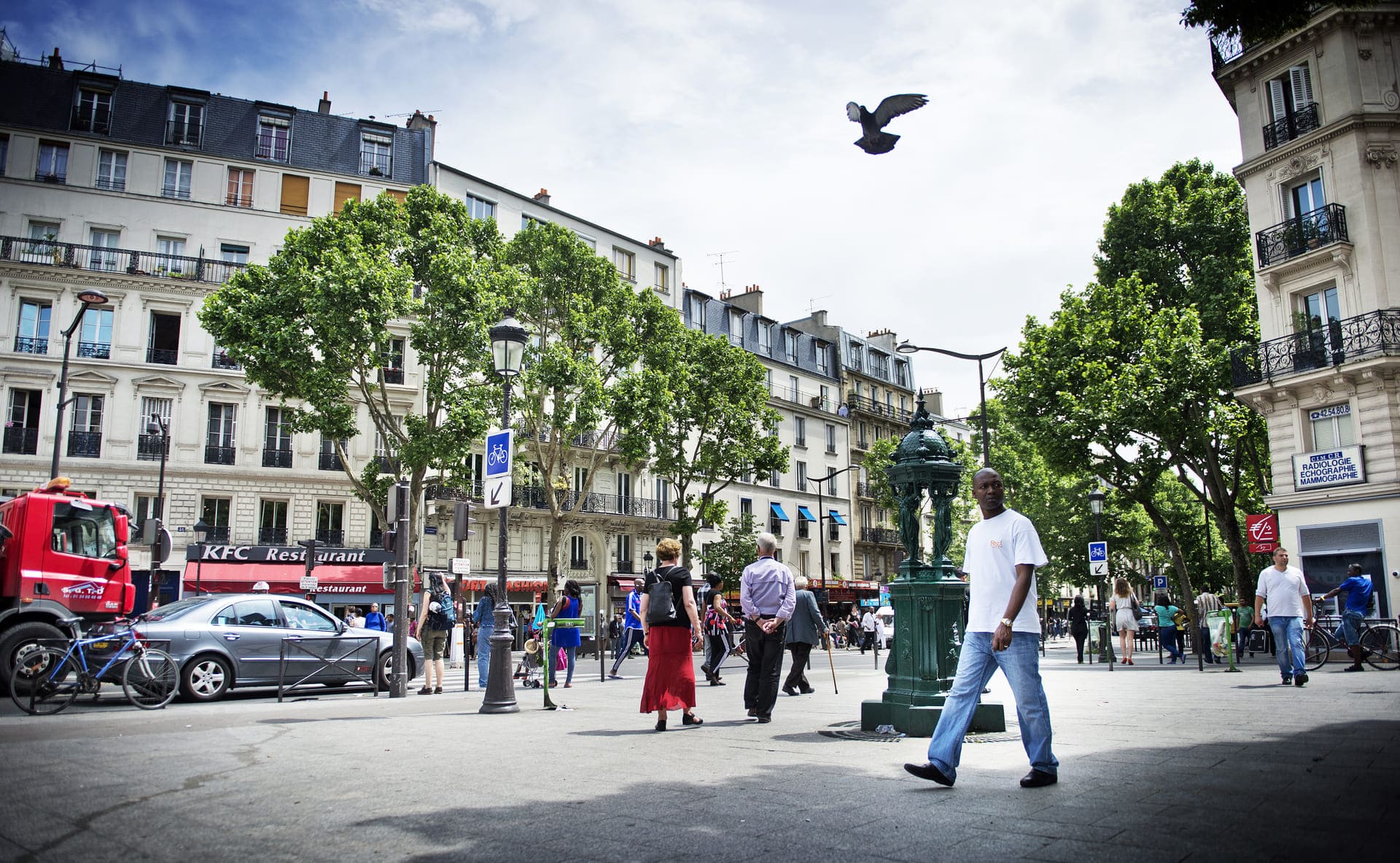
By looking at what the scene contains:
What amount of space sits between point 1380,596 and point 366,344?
27.2 metres

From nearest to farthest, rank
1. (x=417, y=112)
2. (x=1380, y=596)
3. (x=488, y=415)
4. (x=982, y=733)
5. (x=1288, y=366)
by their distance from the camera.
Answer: (x=982, y=733) → (x=1380, y=596) → (x=1288, y=366) → (x=488, y=415) → (x=417, y=112)

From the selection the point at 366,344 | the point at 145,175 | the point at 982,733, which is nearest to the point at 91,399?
the point at 145,175

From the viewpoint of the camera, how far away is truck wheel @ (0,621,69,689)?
11820 millimetres

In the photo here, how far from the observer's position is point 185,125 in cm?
3681

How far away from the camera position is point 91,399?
1304 inches

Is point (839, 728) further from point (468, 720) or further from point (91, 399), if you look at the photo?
point (91, 399)

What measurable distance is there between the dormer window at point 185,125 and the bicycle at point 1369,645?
1538 inches

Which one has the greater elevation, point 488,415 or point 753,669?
point 488,415

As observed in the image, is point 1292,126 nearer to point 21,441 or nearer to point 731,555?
point 731,555

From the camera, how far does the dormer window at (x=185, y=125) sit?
3647 cm

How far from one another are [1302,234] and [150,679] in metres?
26.9

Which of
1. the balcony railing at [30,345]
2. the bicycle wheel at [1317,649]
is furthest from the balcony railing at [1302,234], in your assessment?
the balcony railing at [30,345]

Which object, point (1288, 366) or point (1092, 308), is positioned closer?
point (1288, 366)

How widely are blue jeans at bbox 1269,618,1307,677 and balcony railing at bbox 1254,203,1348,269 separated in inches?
611
